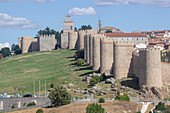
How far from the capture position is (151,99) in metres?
54.4

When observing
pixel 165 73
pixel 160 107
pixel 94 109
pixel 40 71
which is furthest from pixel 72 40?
pixel 94 109

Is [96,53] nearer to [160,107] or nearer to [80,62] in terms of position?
[80,62]

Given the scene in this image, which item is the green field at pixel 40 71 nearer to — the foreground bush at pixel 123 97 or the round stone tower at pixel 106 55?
the round stone tower at pixel 106 55

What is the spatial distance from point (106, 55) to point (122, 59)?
5.19 metres

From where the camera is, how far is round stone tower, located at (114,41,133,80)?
62.0 meters

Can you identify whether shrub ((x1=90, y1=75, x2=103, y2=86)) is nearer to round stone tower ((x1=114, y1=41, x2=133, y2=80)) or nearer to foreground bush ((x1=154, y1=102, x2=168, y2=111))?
round stone tower ((x1=114, y1=41, x2=133, y2=80))

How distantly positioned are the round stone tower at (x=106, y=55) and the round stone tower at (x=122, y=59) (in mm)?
4154

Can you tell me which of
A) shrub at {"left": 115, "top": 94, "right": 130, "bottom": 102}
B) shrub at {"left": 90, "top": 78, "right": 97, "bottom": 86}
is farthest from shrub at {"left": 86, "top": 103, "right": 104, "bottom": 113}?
shrub at {"left": 90, "top": 78, "right": 97, "bottom": 86}

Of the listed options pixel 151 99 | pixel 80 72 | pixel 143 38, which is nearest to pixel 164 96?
pixel 151 99

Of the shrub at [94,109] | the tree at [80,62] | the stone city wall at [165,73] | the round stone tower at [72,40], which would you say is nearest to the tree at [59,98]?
the shrub at [94,109]

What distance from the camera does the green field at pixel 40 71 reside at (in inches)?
2788

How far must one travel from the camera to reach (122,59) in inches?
2452

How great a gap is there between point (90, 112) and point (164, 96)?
1302 centimetres

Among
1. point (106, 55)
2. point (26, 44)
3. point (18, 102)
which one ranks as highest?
point (106, 55)
